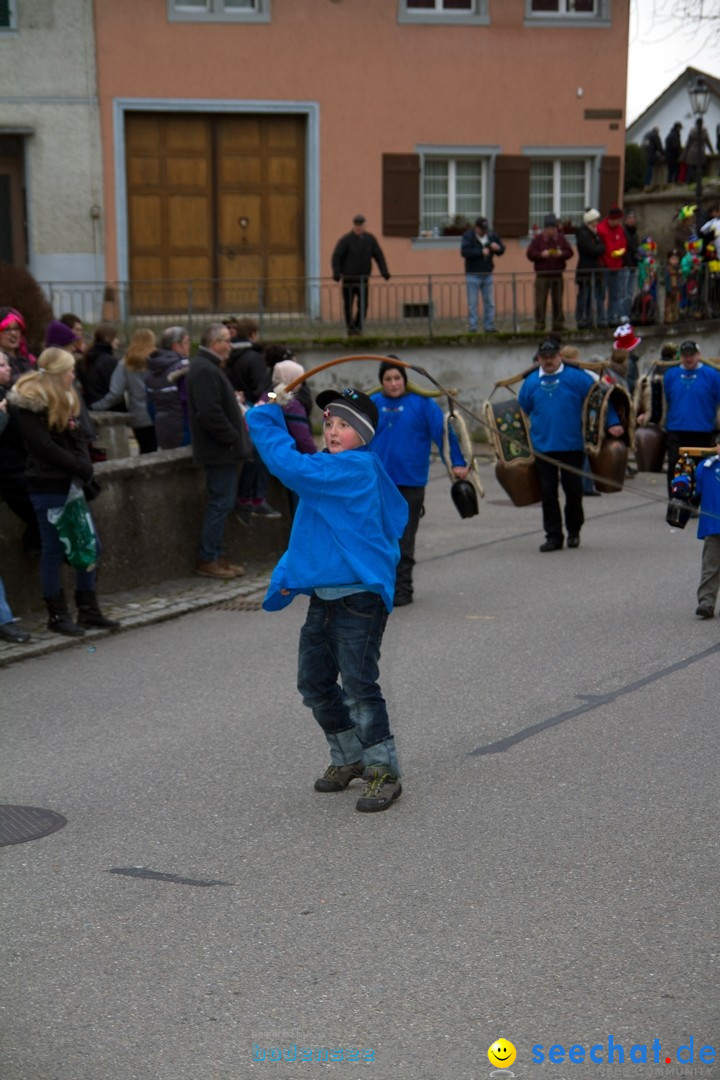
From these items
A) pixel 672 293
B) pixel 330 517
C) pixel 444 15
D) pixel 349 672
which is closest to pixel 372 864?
pixel 349 672

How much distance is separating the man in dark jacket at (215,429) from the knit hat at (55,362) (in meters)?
2.12

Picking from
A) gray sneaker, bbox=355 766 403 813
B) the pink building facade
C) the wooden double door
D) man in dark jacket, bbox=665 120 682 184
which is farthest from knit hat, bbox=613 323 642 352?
man in dark jacket, bbox=665 120 682 184

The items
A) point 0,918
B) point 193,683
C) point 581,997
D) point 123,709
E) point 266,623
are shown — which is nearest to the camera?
point 581,997

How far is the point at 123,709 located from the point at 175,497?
3.97 m

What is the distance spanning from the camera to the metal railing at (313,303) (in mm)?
23422

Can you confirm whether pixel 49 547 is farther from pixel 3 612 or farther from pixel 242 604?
pixel 242 604

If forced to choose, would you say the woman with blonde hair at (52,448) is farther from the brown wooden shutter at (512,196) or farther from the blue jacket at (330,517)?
the brown wooden shutter at (512,196)

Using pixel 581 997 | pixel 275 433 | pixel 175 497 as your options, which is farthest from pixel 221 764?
pixel 175 497

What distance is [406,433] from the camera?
11422 millimetres

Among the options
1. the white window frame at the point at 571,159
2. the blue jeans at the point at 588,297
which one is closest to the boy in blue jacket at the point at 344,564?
the blue jeans at the point at 588,297

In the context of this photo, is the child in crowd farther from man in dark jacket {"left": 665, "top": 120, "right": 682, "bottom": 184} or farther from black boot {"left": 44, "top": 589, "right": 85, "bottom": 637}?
black boot {"left": 44, "top": 589, "right": 85, "bottom": 637}

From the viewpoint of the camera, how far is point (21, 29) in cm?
2350

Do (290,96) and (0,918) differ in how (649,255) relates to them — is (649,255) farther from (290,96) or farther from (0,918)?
Result: (0,918)

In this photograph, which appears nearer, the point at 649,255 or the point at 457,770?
the point at 457,770
